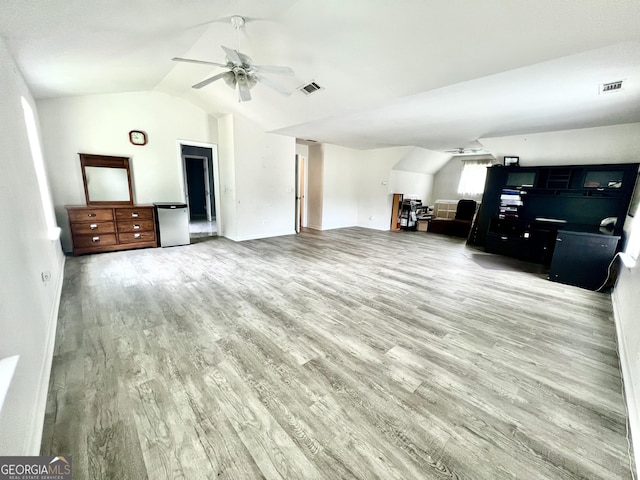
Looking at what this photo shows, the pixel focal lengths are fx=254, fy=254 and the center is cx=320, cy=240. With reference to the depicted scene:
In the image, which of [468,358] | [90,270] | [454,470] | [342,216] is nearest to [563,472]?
[454,470]

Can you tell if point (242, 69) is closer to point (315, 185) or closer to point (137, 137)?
point (137, 137)

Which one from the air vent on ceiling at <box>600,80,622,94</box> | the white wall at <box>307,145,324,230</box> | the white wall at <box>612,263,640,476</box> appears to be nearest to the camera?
the white wall at <box>612,263,640,476</box>

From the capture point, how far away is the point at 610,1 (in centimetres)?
168

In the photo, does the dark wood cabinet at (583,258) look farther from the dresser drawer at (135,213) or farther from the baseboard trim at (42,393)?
the dresser drawer at (135,213)

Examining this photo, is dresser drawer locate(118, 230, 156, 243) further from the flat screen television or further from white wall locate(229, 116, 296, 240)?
the flat screen television

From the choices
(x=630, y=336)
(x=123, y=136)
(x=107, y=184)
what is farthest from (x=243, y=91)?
(x=630, y=336)

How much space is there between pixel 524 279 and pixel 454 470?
3.67 meters

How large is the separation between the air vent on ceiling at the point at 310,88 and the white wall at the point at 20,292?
2.96m

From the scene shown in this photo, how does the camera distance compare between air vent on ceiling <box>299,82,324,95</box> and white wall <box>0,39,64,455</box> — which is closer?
white wall <box>0,39,64,455</box>

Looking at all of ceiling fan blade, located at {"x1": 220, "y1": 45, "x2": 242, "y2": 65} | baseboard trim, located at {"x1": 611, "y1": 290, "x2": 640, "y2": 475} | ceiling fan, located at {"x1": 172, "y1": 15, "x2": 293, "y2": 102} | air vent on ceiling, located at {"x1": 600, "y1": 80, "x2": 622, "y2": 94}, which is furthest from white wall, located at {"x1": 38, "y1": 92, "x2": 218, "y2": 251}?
baseboard trim, located at {"x1": 611, "y1": 290, "x2": 640, "y2": 475}

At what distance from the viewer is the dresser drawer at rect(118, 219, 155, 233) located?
4674 mm

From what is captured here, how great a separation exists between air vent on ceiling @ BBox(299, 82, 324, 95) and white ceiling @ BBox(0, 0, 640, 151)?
0.32 feet

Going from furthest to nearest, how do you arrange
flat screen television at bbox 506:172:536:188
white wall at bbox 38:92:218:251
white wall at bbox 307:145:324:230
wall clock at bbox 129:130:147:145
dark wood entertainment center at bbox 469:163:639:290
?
white wall at bbox 307:145:324:230, flat screen television at bbox 506:172:536:188, wall clock at bbox 129:130:147:145, white wall at bbox 38:92:218:251, dark wood entertainment center at bbox 469:163:639:290

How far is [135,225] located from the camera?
4.81 meters
